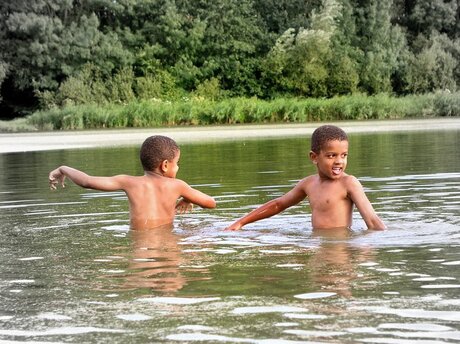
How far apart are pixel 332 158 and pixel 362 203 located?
1.39 feet

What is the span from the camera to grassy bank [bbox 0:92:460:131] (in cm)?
4512

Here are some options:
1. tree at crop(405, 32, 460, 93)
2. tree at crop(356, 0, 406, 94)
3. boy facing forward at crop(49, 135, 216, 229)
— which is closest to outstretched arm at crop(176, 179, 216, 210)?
boy facing forward at crop(49, 135, 216, 229)

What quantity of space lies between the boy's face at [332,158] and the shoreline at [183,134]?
70.4 feet

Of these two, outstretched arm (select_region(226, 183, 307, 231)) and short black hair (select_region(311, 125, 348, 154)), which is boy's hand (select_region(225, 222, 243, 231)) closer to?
outstretched arm (select_region(226, 183, 307, 231))

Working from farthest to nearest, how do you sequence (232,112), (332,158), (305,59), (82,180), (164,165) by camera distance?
(305,59)
(232,112)
(164,165)
(82,180)
(332,158)

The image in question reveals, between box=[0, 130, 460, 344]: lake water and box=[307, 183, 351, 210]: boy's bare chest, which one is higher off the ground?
box=[307, 183, 351, 210]: boy's bare chest

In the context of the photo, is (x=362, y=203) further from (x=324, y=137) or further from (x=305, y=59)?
(x=305, y=59)

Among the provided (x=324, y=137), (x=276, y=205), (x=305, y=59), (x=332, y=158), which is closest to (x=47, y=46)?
(x=305, y=59)

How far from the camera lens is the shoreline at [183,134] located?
32188 mm

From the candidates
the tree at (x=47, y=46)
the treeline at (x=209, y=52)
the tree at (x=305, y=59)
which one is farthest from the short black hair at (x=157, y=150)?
the tree at (x=305, y=59)

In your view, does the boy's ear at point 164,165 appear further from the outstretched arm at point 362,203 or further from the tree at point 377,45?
the tree at point 377,45

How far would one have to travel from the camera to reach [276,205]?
29.6 feet

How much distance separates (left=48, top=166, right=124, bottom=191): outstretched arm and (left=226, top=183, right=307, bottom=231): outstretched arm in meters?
1.09

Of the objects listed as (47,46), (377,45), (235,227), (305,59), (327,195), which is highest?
(47,46)
